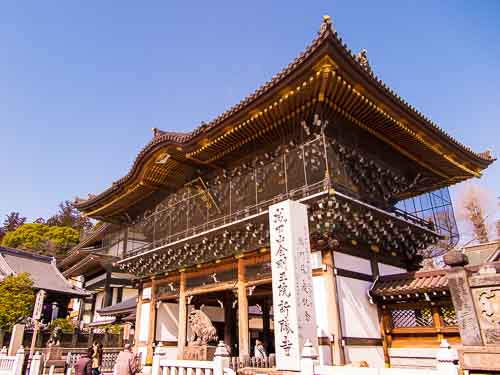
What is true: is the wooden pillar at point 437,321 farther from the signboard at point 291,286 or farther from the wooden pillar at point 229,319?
the wooden pillar at point 229,319

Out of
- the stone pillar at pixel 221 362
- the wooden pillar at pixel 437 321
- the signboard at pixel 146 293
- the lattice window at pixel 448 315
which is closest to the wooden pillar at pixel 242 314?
the stone pillar at pixel 221 362

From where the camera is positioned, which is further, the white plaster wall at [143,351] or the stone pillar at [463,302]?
the white plaster wall at [143,351]

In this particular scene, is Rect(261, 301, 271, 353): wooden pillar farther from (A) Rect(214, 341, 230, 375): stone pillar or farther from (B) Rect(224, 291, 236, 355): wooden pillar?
(A) Rect(214, 341, 230, 375): stone pillar

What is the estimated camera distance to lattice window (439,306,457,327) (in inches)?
361

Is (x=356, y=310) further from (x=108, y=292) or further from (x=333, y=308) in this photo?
→ (x=108, y=292)

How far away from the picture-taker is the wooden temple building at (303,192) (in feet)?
29.7

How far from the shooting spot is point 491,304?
6.29m

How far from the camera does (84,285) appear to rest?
30.2 m

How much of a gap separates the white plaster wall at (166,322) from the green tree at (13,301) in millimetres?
9386

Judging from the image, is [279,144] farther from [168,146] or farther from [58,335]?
[58,335]

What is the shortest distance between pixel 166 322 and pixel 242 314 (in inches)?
213

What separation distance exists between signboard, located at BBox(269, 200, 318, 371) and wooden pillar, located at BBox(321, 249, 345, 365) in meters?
2.86

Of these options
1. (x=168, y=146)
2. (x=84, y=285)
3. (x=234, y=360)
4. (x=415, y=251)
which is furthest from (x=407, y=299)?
(x=84, y=285)

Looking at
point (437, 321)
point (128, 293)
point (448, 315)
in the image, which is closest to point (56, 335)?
point (128, 293)
